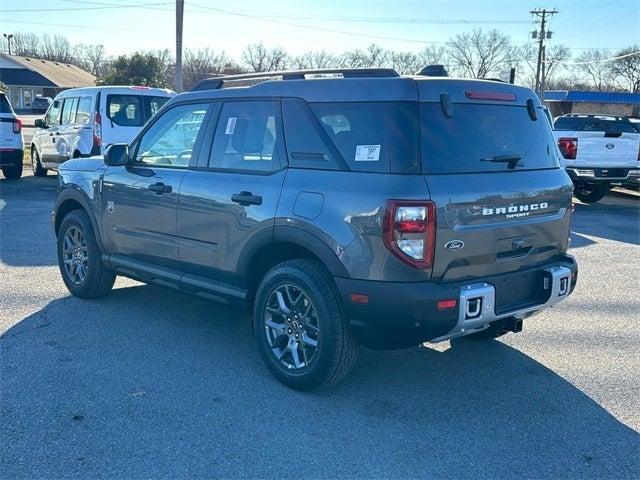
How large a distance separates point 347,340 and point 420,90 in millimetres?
1548

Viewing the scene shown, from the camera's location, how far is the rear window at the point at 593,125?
1437 centimetres

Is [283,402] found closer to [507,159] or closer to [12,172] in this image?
[507,159]

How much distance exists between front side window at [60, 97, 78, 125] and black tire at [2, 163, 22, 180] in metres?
1.97

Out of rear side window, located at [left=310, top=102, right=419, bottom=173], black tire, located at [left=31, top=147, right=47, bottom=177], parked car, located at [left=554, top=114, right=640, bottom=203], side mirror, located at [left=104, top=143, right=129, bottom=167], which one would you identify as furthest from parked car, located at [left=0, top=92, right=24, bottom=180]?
rear side window, located at [left=310, top=102, right=419, bottom=173]

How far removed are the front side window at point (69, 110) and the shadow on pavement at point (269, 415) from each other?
9.30 meters

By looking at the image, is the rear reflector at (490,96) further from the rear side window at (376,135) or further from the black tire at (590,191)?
the black tire at (590,191)

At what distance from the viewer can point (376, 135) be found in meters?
3.89

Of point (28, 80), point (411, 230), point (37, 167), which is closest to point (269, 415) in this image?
point (411, 230)

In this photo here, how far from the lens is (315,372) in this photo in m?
4.13

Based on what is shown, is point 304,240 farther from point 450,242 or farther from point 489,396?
point 489,396

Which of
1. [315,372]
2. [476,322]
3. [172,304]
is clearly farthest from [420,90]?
[172,304]

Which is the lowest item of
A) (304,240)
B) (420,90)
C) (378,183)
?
(304,240)

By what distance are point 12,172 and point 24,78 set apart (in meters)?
65.7

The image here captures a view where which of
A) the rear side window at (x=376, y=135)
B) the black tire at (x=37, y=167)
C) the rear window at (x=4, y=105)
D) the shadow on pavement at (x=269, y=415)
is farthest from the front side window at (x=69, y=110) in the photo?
the rear side window at (x=376, y=135)
